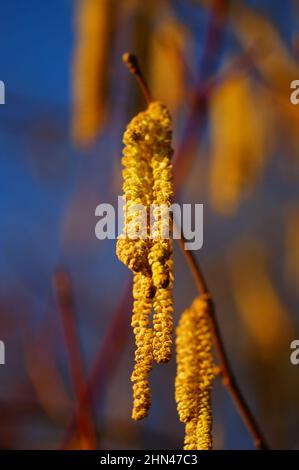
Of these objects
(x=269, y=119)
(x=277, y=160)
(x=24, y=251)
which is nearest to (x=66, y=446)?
(x=269, y=119)

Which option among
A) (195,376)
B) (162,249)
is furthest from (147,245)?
(195,376)

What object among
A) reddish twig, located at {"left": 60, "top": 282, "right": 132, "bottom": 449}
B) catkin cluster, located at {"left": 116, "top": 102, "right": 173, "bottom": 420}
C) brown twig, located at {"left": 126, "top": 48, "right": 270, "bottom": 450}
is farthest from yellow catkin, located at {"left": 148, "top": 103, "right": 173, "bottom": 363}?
reddish twig, located at {"left": 60, "top": 282, "right": 132, "bottom": 449}

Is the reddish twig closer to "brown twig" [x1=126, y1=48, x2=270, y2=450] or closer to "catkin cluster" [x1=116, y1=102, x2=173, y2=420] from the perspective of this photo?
"brown twig" [x1=126, y1=48, x2=270, y2=450]

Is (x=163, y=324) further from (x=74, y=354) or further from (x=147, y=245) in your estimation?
Result: (x=74, y=354)

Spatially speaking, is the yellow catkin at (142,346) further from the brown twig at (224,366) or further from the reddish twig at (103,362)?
the reddish twig at (103,362)

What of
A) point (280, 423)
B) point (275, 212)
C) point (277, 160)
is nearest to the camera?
point (280, 423)
